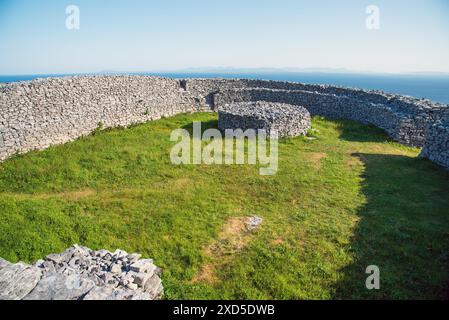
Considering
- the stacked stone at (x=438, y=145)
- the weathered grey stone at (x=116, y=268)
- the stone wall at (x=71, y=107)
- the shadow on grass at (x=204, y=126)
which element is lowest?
the weathered grey stone at (x=116, y=268)

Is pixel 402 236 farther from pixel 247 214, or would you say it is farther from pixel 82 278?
pixel 82 278

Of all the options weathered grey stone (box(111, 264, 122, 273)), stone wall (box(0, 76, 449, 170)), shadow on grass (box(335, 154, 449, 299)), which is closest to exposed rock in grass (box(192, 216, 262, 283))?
weathered grey stone (box(111, 264, 122, 273))

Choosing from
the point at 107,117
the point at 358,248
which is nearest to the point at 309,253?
the point at 358,248

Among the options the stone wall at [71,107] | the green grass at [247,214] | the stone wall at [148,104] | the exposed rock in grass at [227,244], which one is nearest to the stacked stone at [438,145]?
the stone wall at [148,104]

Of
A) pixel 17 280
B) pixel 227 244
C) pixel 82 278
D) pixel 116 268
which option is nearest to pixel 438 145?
pixel 227 244

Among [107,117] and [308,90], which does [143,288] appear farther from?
[308,90]

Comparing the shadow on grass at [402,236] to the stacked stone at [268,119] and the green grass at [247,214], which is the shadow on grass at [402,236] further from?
the stacked stone at [268,119]
